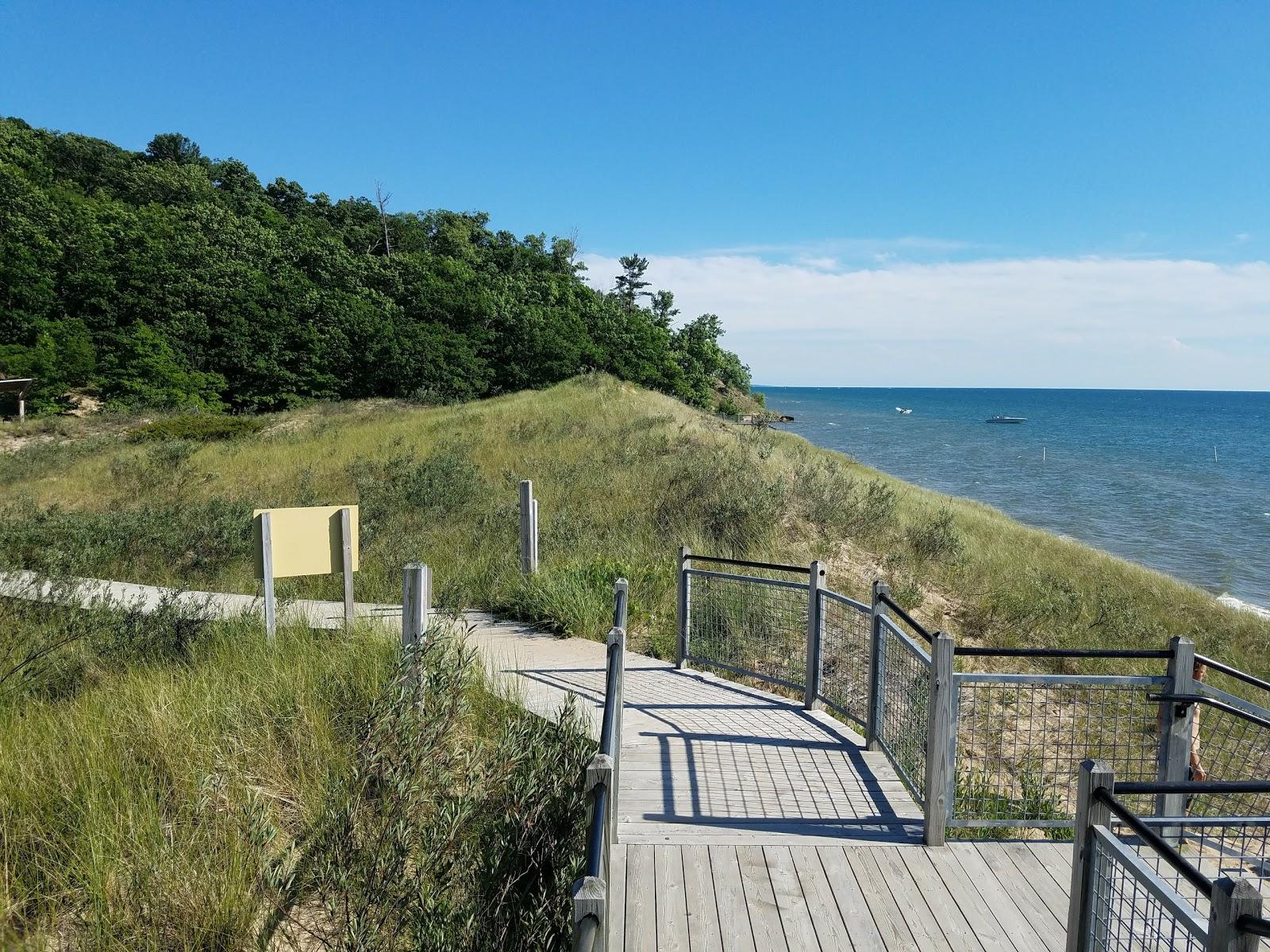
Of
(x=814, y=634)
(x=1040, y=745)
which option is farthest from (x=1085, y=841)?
(x=1040, y=745)

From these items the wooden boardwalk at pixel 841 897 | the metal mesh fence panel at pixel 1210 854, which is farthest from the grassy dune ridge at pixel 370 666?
the metal mesh fence panel at pixel 1210 854

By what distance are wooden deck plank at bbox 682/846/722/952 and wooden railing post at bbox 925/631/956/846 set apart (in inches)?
54.6

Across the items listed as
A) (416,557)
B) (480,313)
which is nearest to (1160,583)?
(416,557)

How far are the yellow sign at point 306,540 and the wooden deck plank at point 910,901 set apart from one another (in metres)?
5.28

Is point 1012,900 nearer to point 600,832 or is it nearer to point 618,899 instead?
point 618,899

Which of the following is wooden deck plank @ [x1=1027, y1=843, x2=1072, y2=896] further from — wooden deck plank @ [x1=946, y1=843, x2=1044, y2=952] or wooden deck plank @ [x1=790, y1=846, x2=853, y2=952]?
wooden deck plank @ [x1=790, y1=846, x2=853, y2=952]

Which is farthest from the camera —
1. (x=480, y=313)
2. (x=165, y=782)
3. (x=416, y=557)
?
(x=480, y=313)

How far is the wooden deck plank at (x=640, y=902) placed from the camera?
366 centimetres

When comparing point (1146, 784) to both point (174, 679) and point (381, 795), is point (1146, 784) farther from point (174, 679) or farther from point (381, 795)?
point (174, 679)

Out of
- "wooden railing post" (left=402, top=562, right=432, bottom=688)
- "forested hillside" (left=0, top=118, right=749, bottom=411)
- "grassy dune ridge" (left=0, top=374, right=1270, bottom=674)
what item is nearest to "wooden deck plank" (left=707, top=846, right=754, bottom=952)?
"wooden railing post" (left=402, top=562, right=432, bottom=688)

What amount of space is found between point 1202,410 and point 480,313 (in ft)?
608

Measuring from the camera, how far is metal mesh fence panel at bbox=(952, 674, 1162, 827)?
480cm

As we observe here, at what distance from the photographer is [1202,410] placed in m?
174

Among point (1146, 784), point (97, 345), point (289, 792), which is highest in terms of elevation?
point (97, 345)
